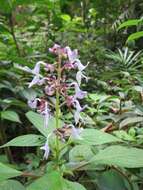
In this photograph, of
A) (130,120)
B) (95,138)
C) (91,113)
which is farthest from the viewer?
(91,113)

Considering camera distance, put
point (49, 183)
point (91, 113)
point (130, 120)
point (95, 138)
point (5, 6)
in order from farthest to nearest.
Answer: point (5, 6) → point (91, 113) → point (130, 120) → point (95, 138) → point (49, 183)

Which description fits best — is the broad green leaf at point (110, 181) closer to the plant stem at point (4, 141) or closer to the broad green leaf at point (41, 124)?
the broad green leaf at point (41, 124)

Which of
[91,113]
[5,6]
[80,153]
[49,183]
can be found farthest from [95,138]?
[5,6]

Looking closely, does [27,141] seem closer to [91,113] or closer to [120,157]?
[120,157]

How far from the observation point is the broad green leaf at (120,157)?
100 centimetres

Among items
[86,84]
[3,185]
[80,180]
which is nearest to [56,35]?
[86,84]

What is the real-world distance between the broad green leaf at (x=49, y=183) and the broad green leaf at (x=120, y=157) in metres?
0.11

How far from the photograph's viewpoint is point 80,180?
129 cm

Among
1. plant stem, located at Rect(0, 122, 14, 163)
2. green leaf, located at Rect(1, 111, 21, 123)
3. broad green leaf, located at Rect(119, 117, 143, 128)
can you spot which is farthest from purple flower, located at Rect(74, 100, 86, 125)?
plant stem, located at Rect(0, 122, 14, 163)

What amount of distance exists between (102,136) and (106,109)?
0.62 meters

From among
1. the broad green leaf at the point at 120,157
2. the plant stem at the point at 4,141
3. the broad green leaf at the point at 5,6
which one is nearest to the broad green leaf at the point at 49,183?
the broad green leaf at the point at 120,157

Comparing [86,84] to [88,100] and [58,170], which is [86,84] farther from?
[58,170]

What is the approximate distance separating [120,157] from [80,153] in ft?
0.57

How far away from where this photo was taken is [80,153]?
1.17m
